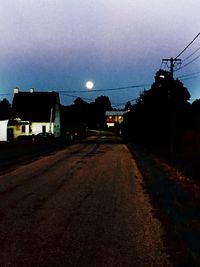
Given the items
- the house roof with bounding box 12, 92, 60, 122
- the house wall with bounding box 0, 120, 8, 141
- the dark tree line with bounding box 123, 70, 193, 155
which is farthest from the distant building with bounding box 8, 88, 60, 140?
the dark tree line with bounding box 123, 70, 193, 155

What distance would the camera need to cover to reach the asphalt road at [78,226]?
6957mm

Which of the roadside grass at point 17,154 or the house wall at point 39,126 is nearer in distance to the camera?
the roadside grass at point 17,154

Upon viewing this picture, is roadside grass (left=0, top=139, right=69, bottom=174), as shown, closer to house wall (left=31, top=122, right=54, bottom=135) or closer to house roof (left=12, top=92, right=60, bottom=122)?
house wall (left=31, top=122, right=54, bottom=135)

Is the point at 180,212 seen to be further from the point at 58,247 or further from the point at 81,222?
the point at 58,247

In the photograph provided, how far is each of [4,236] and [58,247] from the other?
1.21 meters

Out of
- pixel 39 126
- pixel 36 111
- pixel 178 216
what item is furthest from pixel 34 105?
pixel 178 216

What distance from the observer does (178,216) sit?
34.6 ft

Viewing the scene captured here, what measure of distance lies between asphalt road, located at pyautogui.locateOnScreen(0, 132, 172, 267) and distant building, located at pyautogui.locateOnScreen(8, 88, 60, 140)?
58564mm

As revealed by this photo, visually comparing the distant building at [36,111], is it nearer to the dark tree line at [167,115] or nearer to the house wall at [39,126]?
the house wall at [39,126]

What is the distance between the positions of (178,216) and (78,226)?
244 centimetres

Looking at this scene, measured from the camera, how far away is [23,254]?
280 inches

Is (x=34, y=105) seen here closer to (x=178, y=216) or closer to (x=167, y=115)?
(x=167, y=115)

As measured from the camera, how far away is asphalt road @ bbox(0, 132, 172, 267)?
6.96 m

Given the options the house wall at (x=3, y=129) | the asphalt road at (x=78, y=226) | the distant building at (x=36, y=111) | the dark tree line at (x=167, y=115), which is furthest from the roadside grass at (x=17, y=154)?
→ the distant building at (x=36, y=111)
